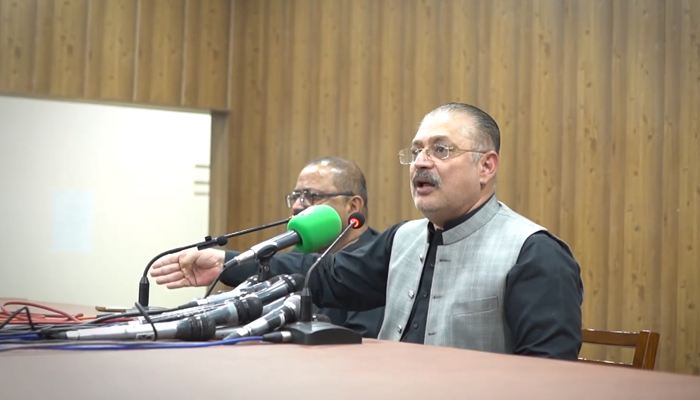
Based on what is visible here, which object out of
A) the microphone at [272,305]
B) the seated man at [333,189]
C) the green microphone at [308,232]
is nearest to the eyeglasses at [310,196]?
the seated man at [333,189]

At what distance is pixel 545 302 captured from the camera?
7.82 feet

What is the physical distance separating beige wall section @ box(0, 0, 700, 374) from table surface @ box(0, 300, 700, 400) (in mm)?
2959

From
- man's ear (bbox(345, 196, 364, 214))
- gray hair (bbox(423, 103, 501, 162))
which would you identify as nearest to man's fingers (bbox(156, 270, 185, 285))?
gray hair (bbox(423, 103, 501, 162))

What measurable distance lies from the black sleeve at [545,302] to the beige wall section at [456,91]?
6.94 ft

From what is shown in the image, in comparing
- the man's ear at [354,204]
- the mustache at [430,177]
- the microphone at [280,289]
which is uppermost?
the mustache at [430,177]

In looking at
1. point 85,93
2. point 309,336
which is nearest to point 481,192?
point 309,336

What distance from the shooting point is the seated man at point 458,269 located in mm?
2414

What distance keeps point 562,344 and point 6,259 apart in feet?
15.9

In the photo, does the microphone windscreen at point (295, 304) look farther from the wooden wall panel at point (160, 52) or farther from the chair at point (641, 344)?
the wooden wall panel at point (160, 52)

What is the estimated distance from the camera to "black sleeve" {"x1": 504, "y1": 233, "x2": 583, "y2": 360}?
2.33 metres

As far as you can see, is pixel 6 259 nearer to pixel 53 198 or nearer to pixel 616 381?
pixel 53 198

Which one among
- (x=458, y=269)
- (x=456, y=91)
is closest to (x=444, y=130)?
(x=458, y=269)

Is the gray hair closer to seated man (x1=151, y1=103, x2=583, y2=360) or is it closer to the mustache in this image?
seated man (x1=151, y1=103, x2=583, y2=360)

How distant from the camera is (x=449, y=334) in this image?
2.60 metres
